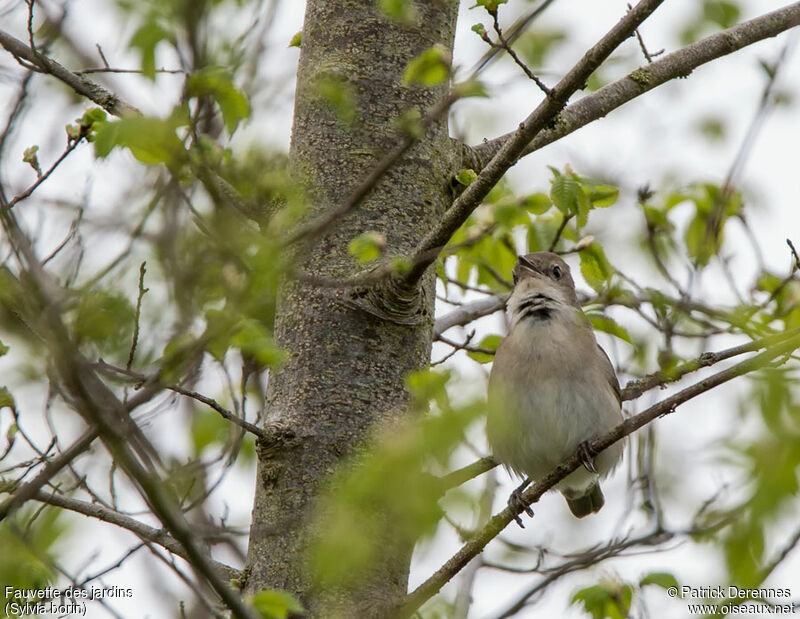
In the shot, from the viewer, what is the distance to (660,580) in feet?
15.7

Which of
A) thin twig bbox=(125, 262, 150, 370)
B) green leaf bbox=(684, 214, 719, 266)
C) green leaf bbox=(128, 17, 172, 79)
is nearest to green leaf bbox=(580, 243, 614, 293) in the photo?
green leaf bbox=(684, 214, 719, 266)

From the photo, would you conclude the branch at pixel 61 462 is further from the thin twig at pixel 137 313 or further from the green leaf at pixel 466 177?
the green leaf at pixel 466 177

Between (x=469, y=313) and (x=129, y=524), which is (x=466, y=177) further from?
(x=129, y=524)

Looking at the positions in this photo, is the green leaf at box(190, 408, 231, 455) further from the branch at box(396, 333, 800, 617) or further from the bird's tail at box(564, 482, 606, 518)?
the bird's tail at box(564, 482, 606, 518)

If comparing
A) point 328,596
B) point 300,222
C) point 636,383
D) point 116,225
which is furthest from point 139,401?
point 636,383

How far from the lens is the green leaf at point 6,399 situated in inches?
172

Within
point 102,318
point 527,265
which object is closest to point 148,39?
point 102,318

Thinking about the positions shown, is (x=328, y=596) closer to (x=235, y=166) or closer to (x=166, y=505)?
(x=166, y=505)

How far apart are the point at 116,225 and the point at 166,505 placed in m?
0.95

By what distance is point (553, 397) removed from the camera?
5.64 metres

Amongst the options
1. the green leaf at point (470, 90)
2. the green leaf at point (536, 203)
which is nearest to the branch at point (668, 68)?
the green leaf at point (536, 203)

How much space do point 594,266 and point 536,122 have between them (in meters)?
2.22

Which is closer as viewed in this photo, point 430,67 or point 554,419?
point 430,67

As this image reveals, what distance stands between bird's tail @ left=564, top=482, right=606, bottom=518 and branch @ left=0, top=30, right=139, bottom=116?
383cm
